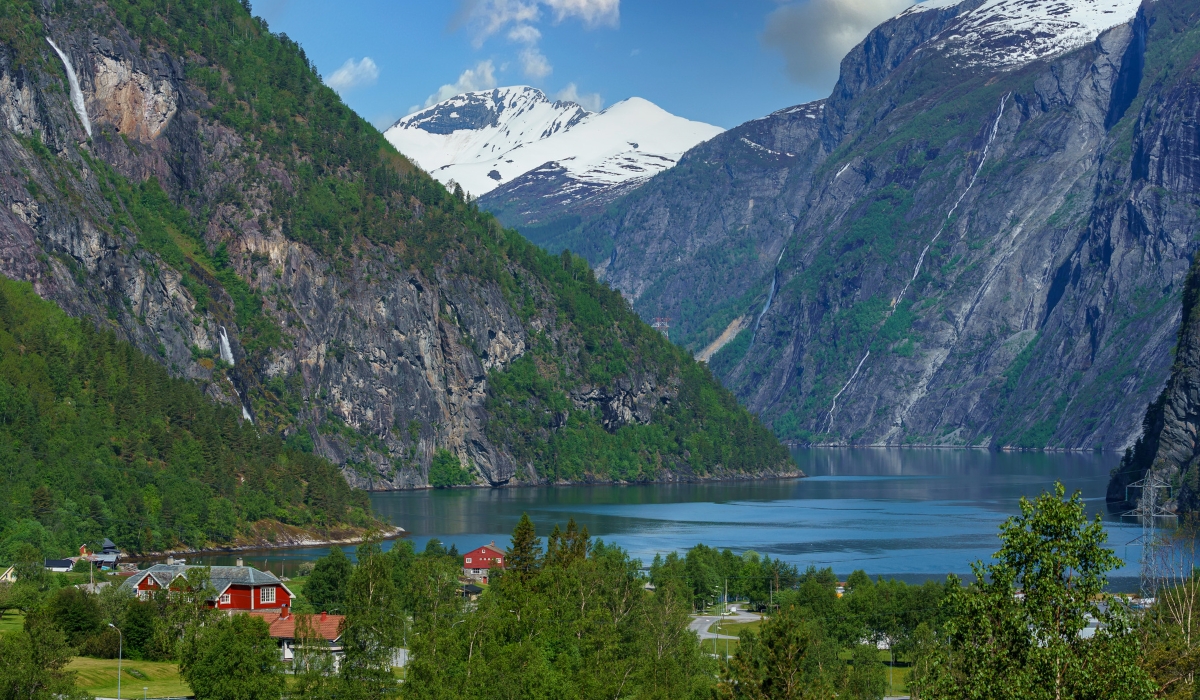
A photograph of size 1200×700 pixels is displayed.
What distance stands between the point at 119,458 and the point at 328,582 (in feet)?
190

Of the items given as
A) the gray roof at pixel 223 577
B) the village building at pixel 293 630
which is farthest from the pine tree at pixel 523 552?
the gray roof at pixel 223 577

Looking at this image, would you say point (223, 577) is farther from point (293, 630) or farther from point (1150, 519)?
point (1150, 519)

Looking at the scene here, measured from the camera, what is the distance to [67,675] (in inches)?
2687

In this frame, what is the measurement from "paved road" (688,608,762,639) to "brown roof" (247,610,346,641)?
81.3 ft

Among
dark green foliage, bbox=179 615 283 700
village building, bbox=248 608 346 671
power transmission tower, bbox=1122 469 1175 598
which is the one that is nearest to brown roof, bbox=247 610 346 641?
village building, bbox=248 608 346 671

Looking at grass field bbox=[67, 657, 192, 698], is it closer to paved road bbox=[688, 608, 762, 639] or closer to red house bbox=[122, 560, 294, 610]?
red house bbox=[122, 560, 294, 610]

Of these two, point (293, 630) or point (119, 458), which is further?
point (119, 458)

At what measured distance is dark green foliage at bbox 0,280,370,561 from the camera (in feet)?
459

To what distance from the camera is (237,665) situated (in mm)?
68562

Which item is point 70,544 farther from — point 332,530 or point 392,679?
point 392,679

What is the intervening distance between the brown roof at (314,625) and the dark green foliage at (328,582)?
7.53m

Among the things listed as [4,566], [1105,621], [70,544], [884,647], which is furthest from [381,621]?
[70,544]

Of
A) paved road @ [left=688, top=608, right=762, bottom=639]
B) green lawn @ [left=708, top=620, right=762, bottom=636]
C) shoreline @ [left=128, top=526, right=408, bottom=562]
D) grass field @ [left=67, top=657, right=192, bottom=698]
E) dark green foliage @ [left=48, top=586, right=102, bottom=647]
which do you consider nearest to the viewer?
grass field @ [left=67, top=657, right=192, bottom=698]

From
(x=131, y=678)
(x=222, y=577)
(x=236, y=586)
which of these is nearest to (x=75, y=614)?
(x=131, y=678)
